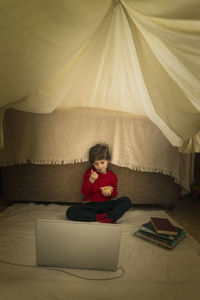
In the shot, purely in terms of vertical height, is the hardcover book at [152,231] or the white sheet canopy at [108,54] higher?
the white sheet canopy at [108,54]

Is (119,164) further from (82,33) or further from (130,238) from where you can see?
(82,33)

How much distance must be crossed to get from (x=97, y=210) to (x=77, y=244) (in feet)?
1.79

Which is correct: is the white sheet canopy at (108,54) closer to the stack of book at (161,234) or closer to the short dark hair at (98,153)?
the short dark hair at (98,153)

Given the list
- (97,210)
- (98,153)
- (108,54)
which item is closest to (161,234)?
(97,210)

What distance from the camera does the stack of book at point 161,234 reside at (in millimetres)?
1089

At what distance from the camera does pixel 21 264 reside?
0.90 m

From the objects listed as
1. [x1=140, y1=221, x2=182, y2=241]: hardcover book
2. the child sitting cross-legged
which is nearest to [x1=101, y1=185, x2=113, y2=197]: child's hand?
the child sitting cross-legged

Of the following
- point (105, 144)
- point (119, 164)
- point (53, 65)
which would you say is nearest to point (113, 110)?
point (105, 144)

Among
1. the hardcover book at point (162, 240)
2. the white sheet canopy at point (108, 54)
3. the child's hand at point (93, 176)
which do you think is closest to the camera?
the white sheet canopy at point (108, 54)

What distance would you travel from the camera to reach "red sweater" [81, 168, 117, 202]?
151 centimetres

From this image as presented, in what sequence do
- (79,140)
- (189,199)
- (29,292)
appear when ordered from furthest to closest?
(189,199), (79,140), (29,292)

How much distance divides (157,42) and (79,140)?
91 cm

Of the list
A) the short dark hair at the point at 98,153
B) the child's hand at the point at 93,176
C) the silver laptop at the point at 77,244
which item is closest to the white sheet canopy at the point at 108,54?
the short dark hair at the point at 98,153

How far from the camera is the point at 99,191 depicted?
1.53m
